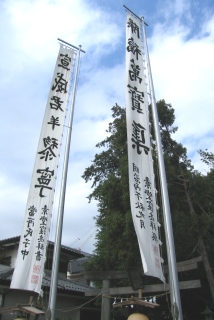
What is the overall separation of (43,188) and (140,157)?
11.2 feet

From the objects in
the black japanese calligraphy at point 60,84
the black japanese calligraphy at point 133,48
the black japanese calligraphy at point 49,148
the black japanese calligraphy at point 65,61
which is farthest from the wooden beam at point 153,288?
the black japanese calligraphy at point 65,61

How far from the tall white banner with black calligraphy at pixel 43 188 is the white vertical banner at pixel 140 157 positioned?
2911 millimetres

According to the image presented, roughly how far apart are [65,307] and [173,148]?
1050cm

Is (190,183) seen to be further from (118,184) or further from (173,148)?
(118,184)

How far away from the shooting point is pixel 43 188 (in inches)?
390

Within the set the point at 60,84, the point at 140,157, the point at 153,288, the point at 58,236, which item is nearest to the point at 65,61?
the point at 60,84

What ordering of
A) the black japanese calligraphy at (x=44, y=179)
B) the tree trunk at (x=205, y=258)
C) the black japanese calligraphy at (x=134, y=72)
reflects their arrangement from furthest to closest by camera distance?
the tree trunk at (x=205, y=258), the black japanese calligraphy at (x=134, y=72), the black japanese calligraphy at (x=44, y=179)

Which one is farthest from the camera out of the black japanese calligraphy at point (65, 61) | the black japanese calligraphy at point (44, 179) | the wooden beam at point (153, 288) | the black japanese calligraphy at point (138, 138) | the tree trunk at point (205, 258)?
the black japanese calligraphy at point (65, 61)

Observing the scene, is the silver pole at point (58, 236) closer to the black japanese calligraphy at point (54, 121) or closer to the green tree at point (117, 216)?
the black japanese calligraphy at point (54, 121)

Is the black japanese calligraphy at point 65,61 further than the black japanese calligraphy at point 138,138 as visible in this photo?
Yes

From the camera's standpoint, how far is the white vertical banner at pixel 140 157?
7609 millimetres

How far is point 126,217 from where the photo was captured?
12898 mm

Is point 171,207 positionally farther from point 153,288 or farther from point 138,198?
point 138,198

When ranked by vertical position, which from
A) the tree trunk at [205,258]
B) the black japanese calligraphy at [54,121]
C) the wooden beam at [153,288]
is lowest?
the wooden beam at [153,288]
